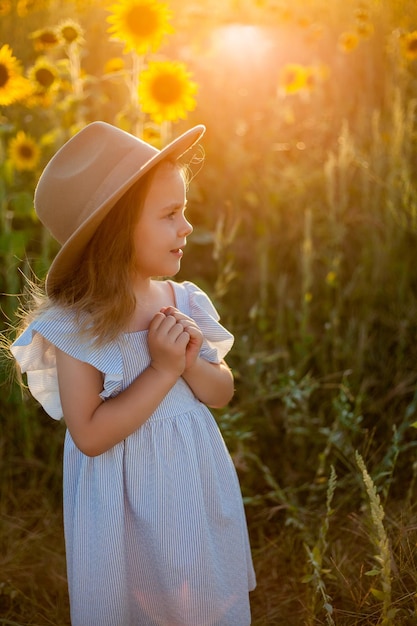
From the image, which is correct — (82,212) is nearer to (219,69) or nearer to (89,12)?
(219,69)

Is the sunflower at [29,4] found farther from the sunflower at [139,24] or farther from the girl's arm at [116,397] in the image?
the girl's arm at [116,397]

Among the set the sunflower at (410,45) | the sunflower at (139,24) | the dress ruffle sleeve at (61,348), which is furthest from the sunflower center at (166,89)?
the dress ruffle sleeve at (61,348)

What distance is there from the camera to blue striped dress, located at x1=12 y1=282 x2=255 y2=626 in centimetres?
137

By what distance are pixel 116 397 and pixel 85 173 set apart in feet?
1.36

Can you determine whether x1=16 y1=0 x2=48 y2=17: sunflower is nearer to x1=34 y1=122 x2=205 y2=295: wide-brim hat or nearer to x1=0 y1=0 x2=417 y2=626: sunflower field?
x1=0 y1=0 x2=417 y2=626: sunflower field

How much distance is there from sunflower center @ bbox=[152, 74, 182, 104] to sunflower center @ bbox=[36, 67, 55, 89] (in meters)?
0.39

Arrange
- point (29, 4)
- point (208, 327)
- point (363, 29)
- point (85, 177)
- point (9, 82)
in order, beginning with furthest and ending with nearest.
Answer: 1. point (363, 29)
2. point (29, 4)
3. point (9, 82)
4. point (208, 327)
5. point (85, 177)

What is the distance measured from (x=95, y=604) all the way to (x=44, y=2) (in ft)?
9.78

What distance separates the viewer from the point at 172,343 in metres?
1.31

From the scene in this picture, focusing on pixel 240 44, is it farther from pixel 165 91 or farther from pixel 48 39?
pixel 165 91

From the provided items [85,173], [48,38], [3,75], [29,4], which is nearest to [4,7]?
[29,4]

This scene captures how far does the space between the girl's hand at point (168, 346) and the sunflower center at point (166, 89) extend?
1.28 m

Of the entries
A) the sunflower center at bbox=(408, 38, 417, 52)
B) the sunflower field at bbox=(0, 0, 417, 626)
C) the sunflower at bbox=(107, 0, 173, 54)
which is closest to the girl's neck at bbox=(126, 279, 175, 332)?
the sunflower field at bbox=(0, 0, 417, 626)

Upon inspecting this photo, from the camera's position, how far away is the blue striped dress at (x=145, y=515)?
1.37 metres
